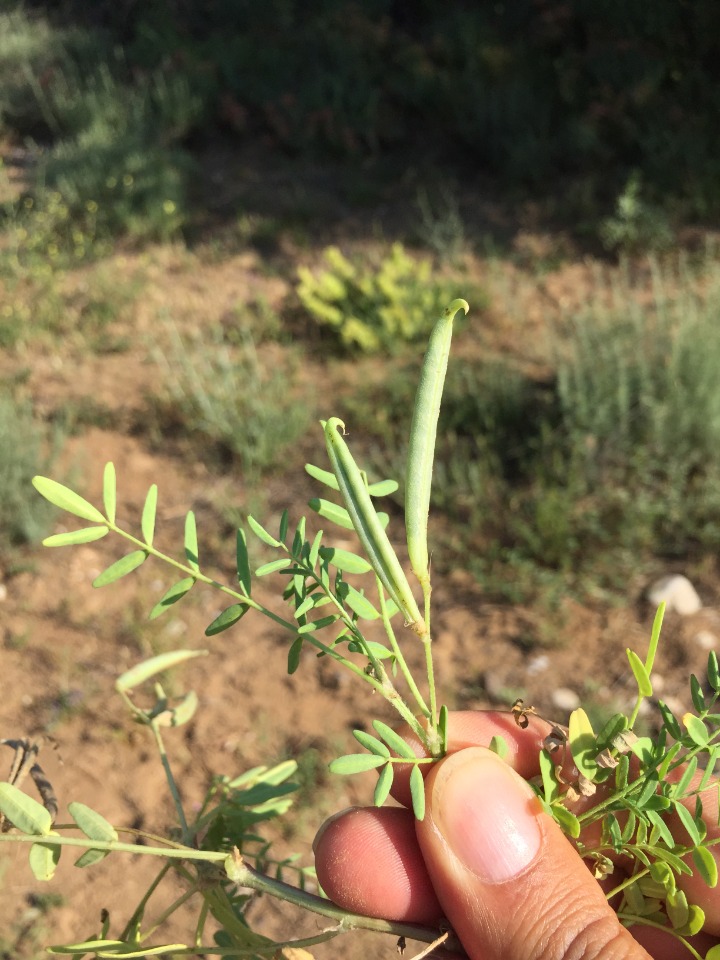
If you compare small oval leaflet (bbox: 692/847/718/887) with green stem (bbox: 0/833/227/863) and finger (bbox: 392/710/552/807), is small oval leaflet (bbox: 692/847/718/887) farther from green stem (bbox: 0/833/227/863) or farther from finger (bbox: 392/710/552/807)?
green stem (bbox: 0/833/227/863)

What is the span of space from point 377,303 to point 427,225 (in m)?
1.22

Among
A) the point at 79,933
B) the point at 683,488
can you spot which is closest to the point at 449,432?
the point at 683,488

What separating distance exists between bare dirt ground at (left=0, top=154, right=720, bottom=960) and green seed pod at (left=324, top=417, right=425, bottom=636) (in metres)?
1.83

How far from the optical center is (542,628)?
2.94 metres

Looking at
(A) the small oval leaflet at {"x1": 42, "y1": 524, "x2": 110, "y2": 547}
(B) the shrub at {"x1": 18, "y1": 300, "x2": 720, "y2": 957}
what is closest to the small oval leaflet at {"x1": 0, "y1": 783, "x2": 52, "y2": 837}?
(B) the shrub at {"x1": 18, "y1": 300, "x2": 720, "y2": 957}

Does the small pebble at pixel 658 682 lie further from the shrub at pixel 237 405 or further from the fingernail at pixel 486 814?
the shrub at pixel 237 405

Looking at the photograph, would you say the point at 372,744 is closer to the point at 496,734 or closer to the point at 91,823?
the point at 91,823

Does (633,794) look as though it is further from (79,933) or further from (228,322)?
(228,322)

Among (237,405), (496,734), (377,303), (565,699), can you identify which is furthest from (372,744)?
(377,303)

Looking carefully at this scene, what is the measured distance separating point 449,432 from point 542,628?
107 centimetres

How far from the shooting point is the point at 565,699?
107 inches

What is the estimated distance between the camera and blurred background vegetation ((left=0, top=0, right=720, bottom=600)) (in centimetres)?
331

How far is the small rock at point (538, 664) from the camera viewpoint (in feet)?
9.29

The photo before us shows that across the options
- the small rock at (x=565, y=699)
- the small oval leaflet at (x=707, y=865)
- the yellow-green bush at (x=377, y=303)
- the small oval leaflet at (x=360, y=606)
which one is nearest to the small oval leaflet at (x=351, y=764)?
the small oval leaflet at (x=360, y=606)
